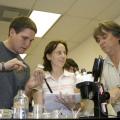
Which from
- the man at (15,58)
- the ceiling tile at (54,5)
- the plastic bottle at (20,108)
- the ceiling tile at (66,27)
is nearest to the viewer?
the plastic bottle at (20,108)

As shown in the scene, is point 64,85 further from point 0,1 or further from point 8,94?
point 0,1

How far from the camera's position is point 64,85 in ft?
5.66

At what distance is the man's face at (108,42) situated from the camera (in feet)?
6.37

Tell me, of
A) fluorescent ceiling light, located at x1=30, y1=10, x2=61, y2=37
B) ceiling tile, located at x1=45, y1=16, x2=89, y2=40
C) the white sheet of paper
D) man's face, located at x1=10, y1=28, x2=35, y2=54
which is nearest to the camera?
the white sheet of paper

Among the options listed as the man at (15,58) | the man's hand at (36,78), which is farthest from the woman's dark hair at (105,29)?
the man's hand at (36,78)

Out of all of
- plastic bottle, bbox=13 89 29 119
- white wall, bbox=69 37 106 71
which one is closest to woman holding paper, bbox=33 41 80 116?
plastic bottle, bbox=13 89 29 119

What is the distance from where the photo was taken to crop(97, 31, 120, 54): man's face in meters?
1.94

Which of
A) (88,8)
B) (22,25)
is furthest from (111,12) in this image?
(22,25)

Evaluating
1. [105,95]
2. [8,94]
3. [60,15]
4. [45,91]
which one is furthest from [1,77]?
[60,15]

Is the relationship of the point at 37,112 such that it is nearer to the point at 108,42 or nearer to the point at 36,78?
the point at 36,78

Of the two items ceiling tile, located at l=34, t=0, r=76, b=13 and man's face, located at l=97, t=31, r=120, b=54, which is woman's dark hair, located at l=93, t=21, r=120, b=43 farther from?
ceiling tile, located at l=34, t=0, r=76, b=13

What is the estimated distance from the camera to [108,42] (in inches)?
76.5

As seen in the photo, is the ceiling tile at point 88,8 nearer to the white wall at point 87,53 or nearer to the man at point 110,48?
the white wall at point 87,53

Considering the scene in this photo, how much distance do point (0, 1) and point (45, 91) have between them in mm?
1886
